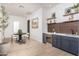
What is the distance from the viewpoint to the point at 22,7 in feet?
8.14

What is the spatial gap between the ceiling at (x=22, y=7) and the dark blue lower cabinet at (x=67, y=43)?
2.40 feet

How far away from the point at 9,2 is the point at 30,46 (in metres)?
1.02

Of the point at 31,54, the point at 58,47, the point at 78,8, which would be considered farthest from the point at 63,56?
the point at 78,8

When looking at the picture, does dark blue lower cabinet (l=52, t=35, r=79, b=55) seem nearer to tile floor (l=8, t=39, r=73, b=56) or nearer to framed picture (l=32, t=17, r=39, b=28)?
tile floor (l=8, t=39, r=73, b=56)

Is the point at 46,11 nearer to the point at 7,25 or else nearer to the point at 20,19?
the point at 20,19

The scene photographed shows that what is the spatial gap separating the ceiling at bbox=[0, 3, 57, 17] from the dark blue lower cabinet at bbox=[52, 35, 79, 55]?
2.40 ft

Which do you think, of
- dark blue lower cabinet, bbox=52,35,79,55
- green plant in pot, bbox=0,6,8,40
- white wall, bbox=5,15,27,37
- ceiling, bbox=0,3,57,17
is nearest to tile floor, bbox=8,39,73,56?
dark blue lower cabinet, bbox=52,35,79,55

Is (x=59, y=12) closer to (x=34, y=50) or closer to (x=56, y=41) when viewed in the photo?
(x=56, y=41)

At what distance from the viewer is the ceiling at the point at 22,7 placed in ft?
7.94

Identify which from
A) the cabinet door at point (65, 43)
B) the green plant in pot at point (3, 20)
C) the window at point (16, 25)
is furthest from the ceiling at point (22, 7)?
the cabinet door at point (65, 43)

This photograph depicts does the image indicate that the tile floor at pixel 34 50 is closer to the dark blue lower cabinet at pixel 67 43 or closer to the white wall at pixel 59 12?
the dark blue lower cabinet at pixel 67 43

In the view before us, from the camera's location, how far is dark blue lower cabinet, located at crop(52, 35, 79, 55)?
236cm

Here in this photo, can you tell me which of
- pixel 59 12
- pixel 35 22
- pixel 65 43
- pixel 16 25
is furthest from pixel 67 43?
pixel 16 25

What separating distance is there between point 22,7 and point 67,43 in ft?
4.06
